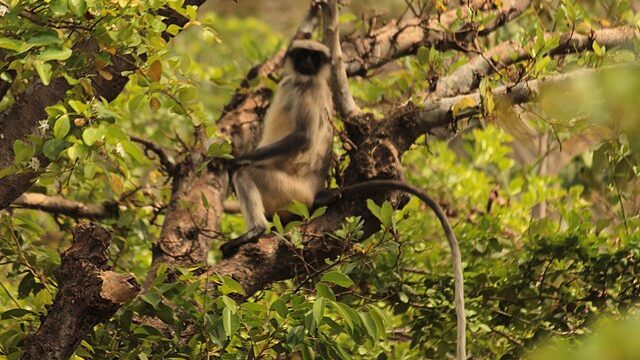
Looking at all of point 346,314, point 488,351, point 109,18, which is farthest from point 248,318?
point 488,351

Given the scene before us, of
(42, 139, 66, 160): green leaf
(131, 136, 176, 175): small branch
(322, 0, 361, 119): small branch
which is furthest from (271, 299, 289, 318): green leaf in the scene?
(131, 136, 176, 175): small branch

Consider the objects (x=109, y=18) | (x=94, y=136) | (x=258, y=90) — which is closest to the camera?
(x=94, y=136)

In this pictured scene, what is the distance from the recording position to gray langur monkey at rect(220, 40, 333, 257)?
4438 millimetres

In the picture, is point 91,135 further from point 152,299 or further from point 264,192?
point 264,192

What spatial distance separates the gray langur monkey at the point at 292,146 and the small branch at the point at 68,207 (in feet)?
2.15

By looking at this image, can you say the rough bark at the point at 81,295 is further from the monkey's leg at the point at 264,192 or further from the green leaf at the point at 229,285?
the monkey's leg at the point at 264,192

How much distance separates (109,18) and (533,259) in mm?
1814

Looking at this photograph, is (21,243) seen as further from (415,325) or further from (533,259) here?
(533,259)

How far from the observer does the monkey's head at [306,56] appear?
15.2 ft

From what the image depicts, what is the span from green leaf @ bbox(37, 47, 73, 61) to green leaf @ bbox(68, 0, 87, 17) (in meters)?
0.11

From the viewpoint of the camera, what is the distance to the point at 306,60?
4695 mm

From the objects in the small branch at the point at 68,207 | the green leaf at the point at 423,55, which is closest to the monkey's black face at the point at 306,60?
the green leaf at the point at 423,55

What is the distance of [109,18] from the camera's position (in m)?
2.67

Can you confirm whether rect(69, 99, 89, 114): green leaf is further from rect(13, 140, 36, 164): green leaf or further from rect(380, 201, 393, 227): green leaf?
rect(380, 201, 393, 227): green leaf
